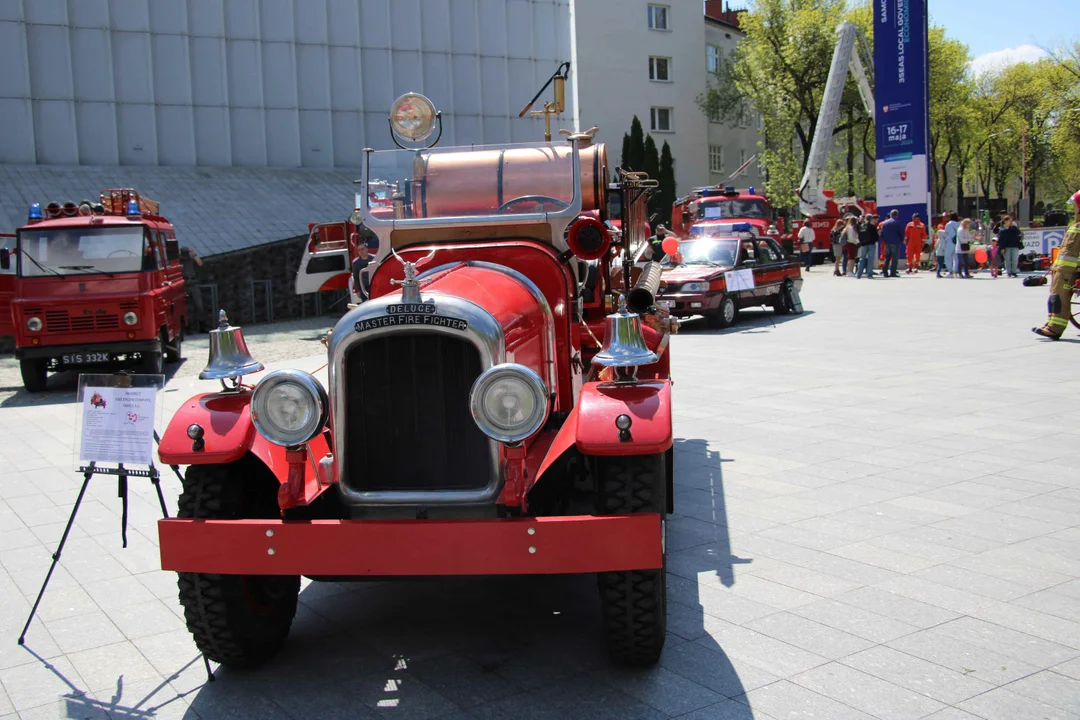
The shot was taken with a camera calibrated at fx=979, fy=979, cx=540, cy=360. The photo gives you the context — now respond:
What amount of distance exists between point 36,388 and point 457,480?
11.3m

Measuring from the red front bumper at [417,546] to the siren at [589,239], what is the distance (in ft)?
6.34

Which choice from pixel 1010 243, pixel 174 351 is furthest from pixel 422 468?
pixel 1010 243

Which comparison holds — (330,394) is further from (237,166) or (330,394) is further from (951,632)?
(237,166)

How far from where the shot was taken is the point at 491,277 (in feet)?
16.2

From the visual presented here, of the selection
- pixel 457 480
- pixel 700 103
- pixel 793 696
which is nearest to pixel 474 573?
pixel 457 480

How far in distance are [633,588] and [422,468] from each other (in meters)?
1.03

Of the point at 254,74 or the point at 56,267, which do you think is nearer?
the point at 56,267

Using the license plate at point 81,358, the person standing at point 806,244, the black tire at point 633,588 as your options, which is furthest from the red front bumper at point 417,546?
the person standing at point 806,244

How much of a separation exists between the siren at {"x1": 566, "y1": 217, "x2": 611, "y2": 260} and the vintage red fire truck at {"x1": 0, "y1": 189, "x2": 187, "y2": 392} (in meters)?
9.53

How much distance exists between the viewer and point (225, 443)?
4324 mm

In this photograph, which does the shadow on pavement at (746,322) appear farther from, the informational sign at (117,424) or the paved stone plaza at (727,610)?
the informational sign at (117,424)

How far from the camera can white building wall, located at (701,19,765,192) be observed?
161 feet

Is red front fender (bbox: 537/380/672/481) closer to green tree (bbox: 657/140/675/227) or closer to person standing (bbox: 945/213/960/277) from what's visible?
person standing (bbox: 945/213/960/277)

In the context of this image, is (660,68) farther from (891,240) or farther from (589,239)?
(589,239)
